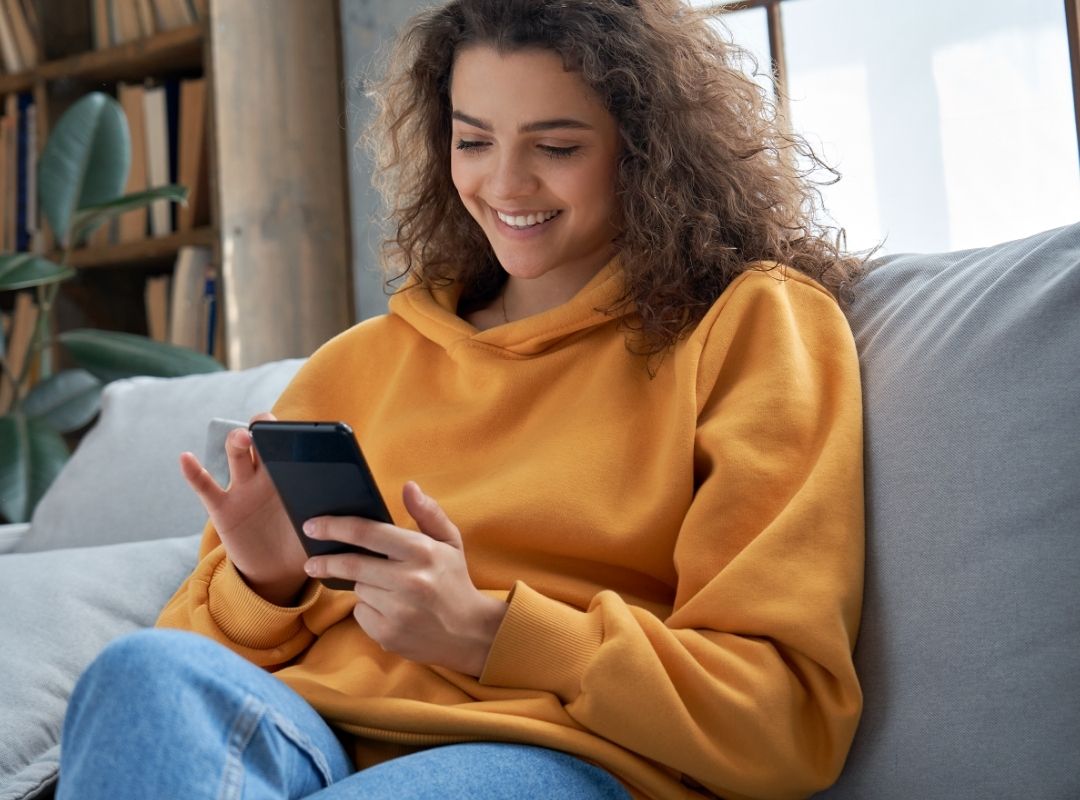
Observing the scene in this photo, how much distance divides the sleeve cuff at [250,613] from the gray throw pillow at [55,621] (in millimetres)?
206

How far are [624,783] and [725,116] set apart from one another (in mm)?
681

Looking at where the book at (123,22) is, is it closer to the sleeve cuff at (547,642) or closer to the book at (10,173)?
the book at (10,173)

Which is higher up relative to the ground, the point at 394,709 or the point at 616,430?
the point at 616,430

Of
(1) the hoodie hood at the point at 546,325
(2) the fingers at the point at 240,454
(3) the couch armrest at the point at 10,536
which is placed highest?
(1) the hoodie hood at the point at 546,325

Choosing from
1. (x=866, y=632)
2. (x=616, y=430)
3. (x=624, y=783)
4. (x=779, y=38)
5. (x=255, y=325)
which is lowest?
(x=624, y=783)

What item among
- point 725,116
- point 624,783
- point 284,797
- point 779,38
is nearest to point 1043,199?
point 779,38

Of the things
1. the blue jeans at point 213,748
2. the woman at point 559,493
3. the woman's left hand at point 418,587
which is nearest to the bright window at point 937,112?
the woman at point 559,493

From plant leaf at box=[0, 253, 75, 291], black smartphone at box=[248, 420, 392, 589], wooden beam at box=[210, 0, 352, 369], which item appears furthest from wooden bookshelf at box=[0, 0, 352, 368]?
black smartphone at box=[248, 420, 392, 589]

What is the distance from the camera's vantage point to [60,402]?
8.50ft

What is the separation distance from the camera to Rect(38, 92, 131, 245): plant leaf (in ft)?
8.50

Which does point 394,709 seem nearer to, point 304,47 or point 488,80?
point 488,80

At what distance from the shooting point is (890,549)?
1.00m

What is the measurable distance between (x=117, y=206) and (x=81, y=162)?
5.1 inches

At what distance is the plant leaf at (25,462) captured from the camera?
7.91 feet
